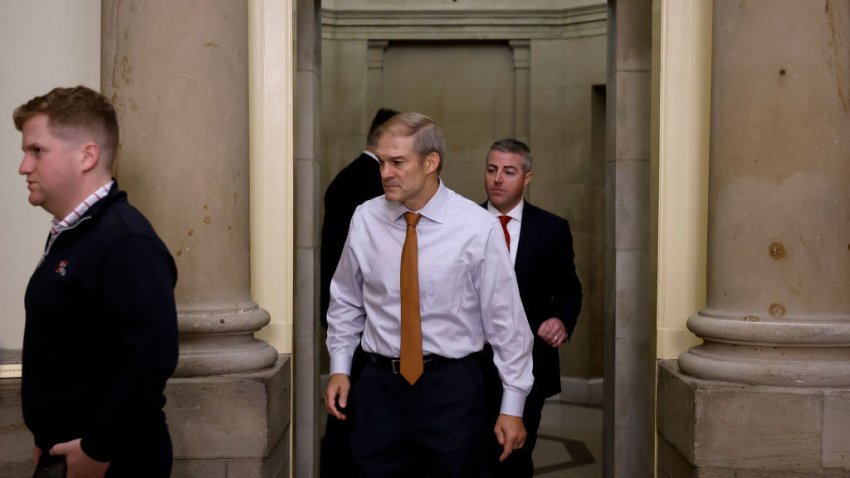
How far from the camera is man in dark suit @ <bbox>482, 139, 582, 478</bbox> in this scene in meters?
4.14

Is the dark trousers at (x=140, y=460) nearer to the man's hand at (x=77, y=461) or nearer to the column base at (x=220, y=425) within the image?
the man's hand at (x=77, y=461)

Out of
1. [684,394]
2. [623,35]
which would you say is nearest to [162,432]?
[684,394]

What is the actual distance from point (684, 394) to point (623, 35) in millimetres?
1777

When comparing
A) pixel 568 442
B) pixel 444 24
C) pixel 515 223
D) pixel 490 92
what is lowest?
pixel 568 442

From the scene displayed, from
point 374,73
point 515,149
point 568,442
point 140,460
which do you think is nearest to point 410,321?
point 140,460

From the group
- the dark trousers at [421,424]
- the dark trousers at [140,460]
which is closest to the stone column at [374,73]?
the dark trousers at [421,424]

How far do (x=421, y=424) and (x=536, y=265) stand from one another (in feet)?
4.11

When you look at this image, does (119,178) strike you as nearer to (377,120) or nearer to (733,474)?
(377,120)

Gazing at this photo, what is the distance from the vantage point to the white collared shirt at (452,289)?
10.6 feet

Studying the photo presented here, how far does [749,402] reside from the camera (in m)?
3.70

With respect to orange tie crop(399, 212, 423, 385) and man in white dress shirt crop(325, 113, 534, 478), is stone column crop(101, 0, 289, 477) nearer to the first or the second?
man in white dress shirt crop(325, 113, 534, 478)

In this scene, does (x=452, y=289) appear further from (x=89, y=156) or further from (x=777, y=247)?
(x=777, y=247)

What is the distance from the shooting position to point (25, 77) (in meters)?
4.22

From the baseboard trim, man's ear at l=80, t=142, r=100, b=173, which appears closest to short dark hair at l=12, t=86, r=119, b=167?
man's ear at l=80, t=142, r=100, b=173
